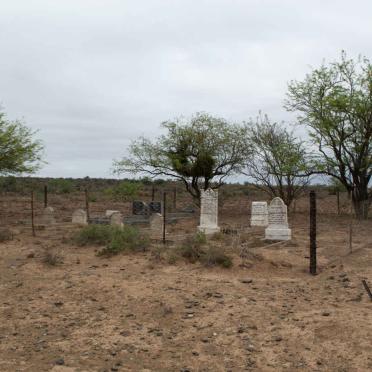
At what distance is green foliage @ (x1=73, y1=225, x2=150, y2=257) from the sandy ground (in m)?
0.43

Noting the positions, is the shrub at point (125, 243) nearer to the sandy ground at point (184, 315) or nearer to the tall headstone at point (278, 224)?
the sandy ground at point (184, 315)

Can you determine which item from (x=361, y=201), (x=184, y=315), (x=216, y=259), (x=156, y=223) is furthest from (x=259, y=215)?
(x=184, y=315)

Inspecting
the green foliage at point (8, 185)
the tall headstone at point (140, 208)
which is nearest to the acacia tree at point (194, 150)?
the tall headstone at point (140, 208)

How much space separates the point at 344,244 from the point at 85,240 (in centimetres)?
741

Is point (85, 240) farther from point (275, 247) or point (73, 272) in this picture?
point (275, 247)

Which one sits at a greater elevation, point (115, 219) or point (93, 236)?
point (115, 219)

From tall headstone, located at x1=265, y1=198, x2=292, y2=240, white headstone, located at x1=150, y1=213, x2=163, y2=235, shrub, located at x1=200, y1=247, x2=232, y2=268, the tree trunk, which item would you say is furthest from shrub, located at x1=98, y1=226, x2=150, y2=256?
the tree trunk

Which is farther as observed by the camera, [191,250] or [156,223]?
[156,223]

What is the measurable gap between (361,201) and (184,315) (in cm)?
1766

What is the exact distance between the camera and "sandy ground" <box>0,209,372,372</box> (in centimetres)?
560

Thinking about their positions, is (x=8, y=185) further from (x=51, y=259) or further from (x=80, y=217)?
(x=51, y=259)

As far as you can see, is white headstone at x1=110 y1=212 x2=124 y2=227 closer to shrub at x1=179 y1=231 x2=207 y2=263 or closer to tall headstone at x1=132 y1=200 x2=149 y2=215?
shrub at x1=179 y1=231 x2=207 y2=263

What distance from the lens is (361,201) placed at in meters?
22.6

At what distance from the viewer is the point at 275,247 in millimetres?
13445
